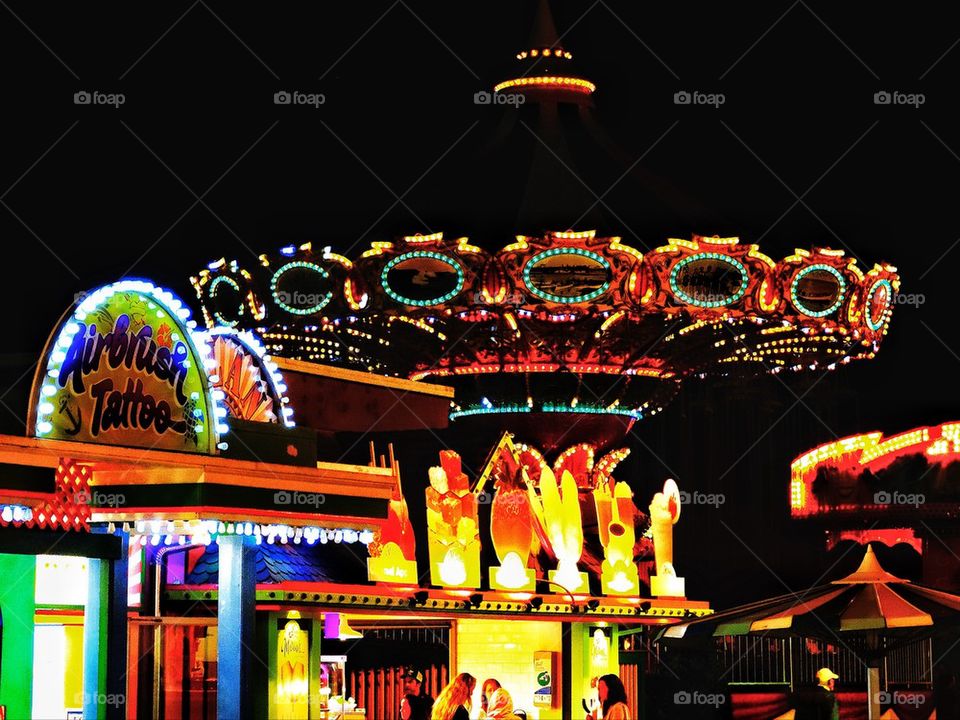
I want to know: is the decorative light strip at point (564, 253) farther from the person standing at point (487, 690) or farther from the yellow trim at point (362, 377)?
the person standing at point (487, 690)

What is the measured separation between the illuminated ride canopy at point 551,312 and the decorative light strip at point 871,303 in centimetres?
3

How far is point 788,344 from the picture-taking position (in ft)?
105

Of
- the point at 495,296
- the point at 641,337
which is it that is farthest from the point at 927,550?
the point at 495,296

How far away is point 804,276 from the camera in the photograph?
30047 mm

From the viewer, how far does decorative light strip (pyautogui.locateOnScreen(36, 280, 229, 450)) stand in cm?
1753

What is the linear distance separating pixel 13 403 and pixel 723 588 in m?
→ 21.5

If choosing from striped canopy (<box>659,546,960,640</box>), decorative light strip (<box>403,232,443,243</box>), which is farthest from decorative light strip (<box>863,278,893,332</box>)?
striped canopy (<box>659,546,960,640</box>)

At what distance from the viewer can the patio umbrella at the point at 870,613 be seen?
66.7 ft

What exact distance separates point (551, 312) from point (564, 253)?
105cm

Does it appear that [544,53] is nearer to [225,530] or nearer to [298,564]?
[298,564]

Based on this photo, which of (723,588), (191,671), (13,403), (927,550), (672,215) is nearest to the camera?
(13,403)

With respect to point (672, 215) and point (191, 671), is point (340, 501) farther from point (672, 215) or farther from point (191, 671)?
point (672, 215)

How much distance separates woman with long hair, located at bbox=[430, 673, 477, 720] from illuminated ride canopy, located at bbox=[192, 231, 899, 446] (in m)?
8.29

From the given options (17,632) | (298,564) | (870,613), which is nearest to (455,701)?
(298,564)
